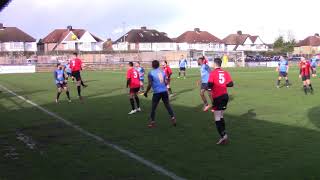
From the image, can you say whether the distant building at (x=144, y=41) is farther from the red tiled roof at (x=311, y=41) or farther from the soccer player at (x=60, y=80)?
the soccer player at (x=60, y=80)

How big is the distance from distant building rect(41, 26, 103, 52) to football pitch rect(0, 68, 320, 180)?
9928 centimetres

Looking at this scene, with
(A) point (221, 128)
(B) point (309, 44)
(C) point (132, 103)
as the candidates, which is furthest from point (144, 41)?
(A) point (221, 128)

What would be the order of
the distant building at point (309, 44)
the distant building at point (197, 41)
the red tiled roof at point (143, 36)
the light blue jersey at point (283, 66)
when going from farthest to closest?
the distant building at point (309, 44) → the distant building at point (197, 41) → the red tiled roof at point (143, 36) → the light blue jersey at point (283, 66)

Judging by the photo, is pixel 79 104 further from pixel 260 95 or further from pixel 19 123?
pixel 260 95

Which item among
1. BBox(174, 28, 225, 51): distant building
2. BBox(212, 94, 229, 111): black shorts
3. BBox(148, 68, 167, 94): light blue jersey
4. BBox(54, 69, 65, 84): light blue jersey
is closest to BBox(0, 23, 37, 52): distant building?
BBox(174, 28, 225, 51): distant building

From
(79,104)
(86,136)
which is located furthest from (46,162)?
(79,104)

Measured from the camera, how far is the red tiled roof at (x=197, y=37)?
13675 cm

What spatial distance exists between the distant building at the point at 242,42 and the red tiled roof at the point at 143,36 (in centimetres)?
2709

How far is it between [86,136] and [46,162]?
3.00 m

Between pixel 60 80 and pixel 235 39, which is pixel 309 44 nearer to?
pixel 235 39

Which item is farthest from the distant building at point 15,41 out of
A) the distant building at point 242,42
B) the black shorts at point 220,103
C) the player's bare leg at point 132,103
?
the black shorts at point 220,103

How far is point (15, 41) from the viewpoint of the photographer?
108438mm

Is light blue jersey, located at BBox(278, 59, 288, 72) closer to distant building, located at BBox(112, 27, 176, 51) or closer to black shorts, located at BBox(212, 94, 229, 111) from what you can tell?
black shorts, located at BBox(212, 94, 229, 111)

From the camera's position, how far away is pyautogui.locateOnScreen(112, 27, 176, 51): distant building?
409ft
